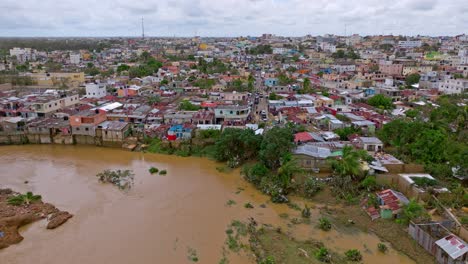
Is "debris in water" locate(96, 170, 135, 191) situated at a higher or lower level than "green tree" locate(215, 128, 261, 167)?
lower

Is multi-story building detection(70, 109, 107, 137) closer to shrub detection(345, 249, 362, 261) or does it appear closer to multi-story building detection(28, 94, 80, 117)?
multi-story building detection(28, 94, 80, 117)

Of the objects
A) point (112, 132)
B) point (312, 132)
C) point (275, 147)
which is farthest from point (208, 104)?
point (275, 147)

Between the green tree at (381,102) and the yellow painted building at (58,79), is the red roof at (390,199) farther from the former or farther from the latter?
the yellow painted building at (58,79)

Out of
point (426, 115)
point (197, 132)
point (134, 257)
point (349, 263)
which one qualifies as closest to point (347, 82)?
point (426, 115)

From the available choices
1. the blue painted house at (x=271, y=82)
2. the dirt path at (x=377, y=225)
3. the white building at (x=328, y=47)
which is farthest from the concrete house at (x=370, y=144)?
the white building at (x=328, y=47)

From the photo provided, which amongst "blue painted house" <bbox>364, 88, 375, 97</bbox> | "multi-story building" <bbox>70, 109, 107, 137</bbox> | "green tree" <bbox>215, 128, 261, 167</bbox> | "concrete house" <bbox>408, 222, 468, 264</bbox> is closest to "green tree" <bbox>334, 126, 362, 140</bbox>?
"green tree" <bbox>215, 128, 261, 167</bbox>

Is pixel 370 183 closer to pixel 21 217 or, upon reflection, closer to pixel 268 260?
pixel 268 260

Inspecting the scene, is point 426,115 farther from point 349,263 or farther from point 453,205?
point 349,263
